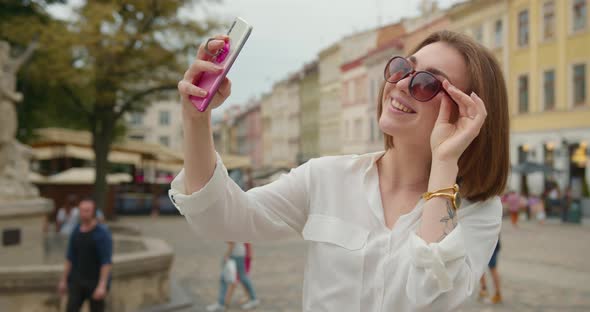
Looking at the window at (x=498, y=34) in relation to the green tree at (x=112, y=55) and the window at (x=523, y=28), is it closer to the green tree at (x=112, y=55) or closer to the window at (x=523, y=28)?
the window at (x=523, y=28)

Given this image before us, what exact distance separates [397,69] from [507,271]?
12.4m

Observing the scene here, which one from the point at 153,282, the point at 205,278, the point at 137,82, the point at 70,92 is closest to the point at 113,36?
the point at 137,82

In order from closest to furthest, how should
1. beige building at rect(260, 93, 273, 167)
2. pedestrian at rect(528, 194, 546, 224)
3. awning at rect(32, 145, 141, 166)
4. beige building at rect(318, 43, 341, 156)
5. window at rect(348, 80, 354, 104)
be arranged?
pedestrian at rect(528, 194, 546, 224), awning at rect(32, 145, 141, 166), window at rect(348, 80, 354, 104), beige building at rect(318, 43, 341, 156), beige building at rect(260, 93, 273, 167)

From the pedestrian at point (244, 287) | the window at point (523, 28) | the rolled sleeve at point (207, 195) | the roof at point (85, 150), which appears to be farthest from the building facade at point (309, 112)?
the rolled sleeve at point (207, 195)

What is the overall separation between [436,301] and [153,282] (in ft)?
25.9

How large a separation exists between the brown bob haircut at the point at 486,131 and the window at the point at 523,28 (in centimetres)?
3470

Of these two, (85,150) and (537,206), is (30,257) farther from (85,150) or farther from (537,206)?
(537,206)

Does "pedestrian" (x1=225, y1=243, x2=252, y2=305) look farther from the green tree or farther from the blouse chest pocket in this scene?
the green tree

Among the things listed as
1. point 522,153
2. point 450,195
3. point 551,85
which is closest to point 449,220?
point 450,195

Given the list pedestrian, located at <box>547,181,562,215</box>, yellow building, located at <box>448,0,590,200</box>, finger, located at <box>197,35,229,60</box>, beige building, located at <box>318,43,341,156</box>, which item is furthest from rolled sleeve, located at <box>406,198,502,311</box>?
beige building, located at <box>318,43,341,156</box>

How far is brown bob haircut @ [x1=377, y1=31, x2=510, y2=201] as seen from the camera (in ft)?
6.37

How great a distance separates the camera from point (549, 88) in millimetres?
32875

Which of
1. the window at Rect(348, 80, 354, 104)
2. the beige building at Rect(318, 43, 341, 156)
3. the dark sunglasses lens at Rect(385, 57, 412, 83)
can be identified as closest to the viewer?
the dark sunglasses lens at Rect(385, 57, 412, 83)

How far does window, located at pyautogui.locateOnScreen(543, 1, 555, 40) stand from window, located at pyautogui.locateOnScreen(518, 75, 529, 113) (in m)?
2.74
